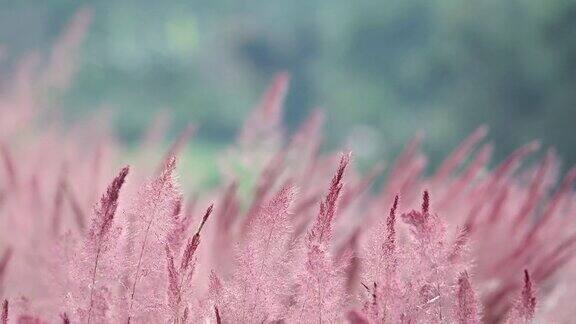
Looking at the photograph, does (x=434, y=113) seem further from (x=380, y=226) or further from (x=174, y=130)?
(x=380, y=226)

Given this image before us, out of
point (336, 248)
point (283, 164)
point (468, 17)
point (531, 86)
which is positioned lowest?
point (336, 248)

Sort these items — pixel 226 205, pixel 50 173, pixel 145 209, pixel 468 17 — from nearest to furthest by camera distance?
pixel 145 209 → pixel 226 205 → pixel 50 173 → pixel 468 17

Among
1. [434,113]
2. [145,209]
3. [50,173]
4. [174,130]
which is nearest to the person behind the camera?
[145,209]

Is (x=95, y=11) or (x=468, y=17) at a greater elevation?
(x=95, y=11)

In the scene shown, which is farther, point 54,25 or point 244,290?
point 54,25

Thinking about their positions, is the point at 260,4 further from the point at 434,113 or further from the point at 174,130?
the point at 434,113

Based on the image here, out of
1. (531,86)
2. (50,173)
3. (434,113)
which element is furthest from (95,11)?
(50,173)
